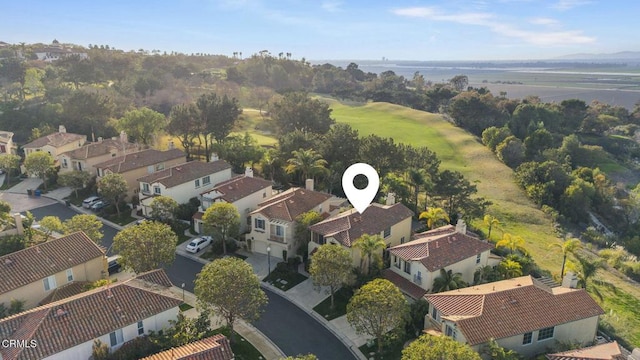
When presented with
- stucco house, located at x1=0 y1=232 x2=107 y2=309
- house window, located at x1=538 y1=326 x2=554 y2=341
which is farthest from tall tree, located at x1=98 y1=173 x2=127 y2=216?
house window, located at x1=538 y1=326 x2=554 y2=341

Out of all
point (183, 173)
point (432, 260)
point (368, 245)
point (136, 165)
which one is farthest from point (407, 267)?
point (136, 165)

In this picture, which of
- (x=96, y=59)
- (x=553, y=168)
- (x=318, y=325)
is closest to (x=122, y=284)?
(x=318, y=325)

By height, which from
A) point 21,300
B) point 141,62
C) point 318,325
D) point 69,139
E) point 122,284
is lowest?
point 318,325

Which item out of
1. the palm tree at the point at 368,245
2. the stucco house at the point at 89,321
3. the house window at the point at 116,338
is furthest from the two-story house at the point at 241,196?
the house window at the point at 116,338

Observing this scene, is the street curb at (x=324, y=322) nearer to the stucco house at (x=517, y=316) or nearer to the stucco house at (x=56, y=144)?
the stucco house at (x=517, y=316)

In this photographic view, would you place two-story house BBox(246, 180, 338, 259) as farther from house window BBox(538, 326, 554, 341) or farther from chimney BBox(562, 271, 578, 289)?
chimney BBox(562, 271, 578, 289)

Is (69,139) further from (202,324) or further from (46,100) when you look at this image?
(202,324)
